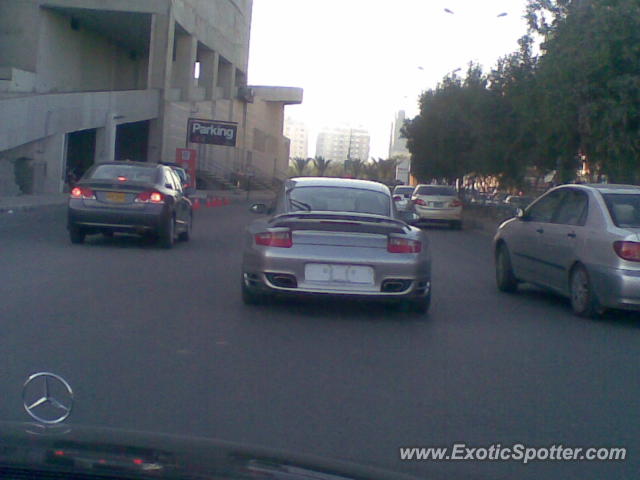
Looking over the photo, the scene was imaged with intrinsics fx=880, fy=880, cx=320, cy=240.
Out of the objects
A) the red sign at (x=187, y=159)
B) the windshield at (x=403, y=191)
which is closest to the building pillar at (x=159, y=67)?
the red sign at (x=187, y=159)

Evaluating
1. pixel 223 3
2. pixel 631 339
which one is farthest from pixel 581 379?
pixel 223 3

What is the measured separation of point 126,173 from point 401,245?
8.25 meters

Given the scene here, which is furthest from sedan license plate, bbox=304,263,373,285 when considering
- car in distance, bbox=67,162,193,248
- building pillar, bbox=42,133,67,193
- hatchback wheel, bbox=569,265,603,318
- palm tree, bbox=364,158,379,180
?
palm tree, bbox=364,158,379,180

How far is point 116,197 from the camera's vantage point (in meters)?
15.0

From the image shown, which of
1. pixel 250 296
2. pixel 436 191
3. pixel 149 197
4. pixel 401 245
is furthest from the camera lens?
pixel 436 191

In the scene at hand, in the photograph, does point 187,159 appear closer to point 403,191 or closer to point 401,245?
point 403,191

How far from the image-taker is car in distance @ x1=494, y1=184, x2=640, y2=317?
9219 millimetres

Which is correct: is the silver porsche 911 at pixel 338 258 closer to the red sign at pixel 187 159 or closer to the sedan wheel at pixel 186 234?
the sedan wheel at pixel 186 234

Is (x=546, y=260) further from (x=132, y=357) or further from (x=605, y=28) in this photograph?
(x=605, y=28)

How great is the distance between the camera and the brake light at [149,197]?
15.0m

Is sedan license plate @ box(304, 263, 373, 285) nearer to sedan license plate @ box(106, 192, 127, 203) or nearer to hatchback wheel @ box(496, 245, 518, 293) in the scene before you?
hatchback wheel @ box(496, 245, 518, 293)

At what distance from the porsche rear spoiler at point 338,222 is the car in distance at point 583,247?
2.10 metres

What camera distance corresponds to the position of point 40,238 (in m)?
16.8

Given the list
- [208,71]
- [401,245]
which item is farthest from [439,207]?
[208,71]
